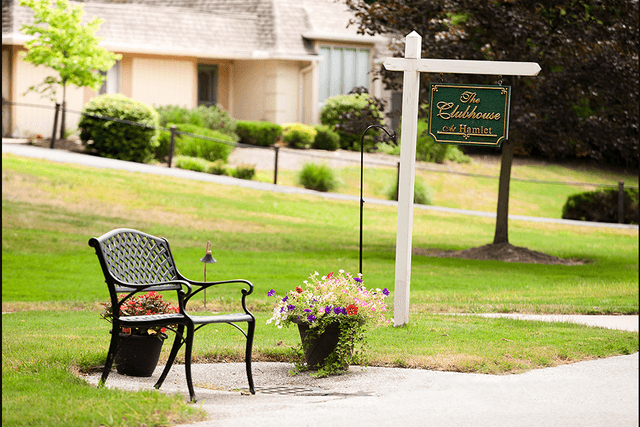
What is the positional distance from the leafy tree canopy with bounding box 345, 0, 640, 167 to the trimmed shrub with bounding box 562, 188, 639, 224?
29.5 ft

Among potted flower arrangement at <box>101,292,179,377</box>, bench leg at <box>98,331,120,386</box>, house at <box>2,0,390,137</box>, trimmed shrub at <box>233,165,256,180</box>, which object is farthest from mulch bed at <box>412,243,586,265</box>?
house at <box>2,0,390,137</box>

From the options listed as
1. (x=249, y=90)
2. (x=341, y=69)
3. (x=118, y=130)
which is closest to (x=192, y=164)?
(x=118, y=130)

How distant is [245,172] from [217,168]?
2.63ft

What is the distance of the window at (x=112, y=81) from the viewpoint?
28172 mm

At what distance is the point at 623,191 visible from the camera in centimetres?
2530

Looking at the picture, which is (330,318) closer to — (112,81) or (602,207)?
(602,207)

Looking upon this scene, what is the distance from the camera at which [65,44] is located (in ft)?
78.6

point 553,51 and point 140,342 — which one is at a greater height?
point 553,51

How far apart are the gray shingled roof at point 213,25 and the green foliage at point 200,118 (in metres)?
2.12

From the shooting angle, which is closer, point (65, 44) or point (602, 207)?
point (65, 44)

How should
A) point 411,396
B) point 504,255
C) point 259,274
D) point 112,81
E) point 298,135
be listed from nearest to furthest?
point 411,396
point 259,274
point 504,255
point 112,81
point 298,135

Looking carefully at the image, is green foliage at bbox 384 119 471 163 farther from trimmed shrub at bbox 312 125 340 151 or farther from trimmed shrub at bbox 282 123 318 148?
trimmed shrub at bbox 282 123 318 148

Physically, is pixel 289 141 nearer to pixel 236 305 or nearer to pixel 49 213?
pixel 49 213

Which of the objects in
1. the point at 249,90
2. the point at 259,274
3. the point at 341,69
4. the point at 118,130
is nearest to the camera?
the point at 259,274
